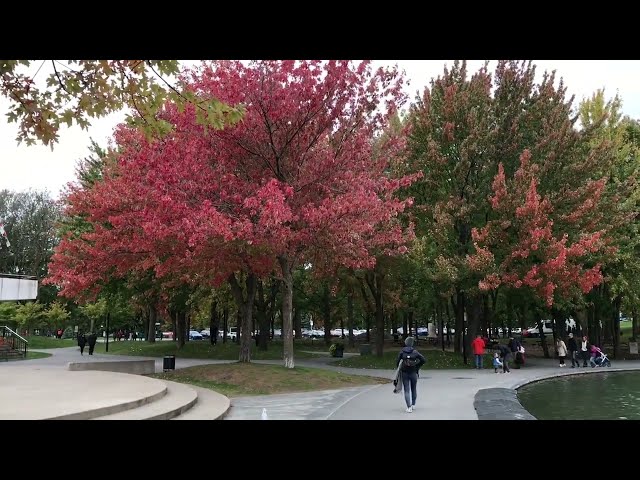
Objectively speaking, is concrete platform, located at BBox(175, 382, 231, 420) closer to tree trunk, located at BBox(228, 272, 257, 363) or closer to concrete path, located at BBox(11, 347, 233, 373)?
tree trunk, located at BBox(228, 272, 257, 363)

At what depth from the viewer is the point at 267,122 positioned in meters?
19.4

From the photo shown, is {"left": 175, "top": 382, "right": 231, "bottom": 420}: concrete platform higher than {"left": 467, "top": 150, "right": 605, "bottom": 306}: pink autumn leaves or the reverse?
the reverse

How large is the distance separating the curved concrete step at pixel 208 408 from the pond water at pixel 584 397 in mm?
7273

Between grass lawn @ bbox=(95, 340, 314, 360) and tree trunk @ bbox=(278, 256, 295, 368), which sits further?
grass lawn @ bbox=(95, 340, 314, 360)

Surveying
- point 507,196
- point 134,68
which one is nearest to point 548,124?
point 507,196

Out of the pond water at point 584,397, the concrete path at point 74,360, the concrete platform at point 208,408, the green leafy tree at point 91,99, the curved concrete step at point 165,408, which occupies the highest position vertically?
the green leafy tree at point 91,99

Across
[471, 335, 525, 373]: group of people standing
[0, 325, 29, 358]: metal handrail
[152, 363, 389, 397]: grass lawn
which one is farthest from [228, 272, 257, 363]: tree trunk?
[0, 325, 29, 358]: metal handrail

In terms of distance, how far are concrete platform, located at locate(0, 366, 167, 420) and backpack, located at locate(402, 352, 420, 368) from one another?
5.73 metres

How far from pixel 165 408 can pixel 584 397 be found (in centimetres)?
1221

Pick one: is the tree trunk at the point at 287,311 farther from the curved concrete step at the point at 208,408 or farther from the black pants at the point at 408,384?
the black pants at the point at 408,384

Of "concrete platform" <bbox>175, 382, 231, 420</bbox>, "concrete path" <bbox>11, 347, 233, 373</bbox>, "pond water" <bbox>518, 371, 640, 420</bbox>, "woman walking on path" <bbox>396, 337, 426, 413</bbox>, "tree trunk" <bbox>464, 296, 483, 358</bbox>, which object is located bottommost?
"pond water" <bbox>518, 371, 640, 420</bbox>

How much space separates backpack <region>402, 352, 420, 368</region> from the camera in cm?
1248

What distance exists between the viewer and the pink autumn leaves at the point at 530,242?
24.7 m

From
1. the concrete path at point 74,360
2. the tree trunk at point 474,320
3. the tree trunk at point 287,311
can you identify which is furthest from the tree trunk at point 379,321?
the tree trunk at point 287,311
